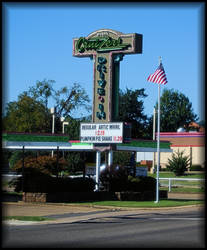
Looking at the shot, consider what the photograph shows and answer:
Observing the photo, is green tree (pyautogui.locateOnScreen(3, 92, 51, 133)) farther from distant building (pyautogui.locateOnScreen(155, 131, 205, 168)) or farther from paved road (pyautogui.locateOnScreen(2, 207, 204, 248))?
paved road (pyautogui.locateOnScreen(2, 207, 204, 248))

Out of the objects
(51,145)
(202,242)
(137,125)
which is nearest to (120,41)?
(51,145)

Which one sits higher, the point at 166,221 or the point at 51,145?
the point at 51,145

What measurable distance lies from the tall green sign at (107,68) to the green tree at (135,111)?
5774cm

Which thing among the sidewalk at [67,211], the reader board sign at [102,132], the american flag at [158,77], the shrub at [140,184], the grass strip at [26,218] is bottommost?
the sidewalk at [67,211]

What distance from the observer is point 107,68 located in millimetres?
34375

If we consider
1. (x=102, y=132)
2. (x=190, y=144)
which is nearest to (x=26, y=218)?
(x=102, y=132)

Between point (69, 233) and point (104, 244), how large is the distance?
3305 mm

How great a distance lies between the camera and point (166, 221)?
21297mm

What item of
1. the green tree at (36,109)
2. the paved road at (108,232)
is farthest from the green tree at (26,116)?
the paved road at (108,232)

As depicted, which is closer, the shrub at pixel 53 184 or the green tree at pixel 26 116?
the shrub at pixel 53 184

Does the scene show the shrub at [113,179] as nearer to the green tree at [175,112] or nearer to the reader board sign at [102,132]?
the reader board sign at [102,132]

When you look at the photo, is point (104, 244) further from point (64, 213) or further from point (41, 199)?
point (41, 199)

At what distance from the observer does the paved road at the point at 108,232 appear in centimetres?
1409

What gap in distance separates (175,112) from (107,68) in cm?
6552
